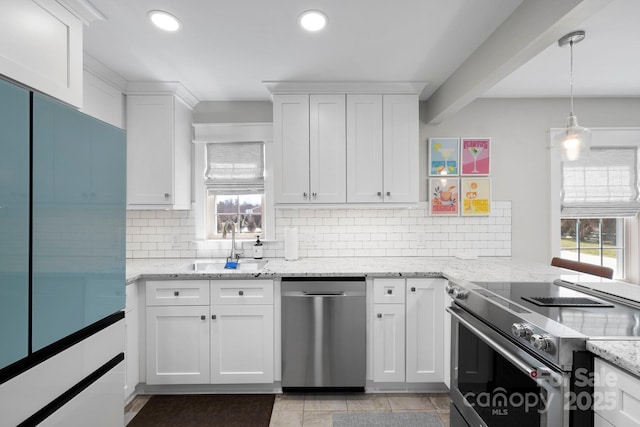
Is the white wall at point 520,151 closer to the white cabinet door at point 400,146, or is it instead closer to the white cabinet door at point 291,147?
the white cabinet door at point 400,146

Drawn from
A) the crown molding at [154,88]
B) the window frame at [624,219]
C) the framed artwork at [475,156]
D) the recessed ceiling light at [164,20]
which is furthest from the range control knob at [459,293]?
the crown molding at [154,88]

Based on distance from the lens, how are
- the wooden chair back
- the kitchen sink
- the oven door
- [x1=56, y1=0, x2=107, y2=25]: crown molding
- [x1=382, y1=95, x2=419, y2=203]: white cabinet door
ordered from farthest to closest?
the kitchen sink
[x1=382, y1=95, x2=419, y2=203]: white cabinet door
the wooden chair back
[x1=56, y1=0, x2=107, y2=25]: crown molding
the oven door

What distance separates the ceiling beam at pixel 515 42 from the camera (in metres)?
1.43

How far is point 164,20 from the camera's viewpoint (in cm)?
183

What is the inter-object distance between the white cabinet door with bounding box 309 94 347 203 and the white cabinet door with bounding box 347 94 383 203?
0.06 meters

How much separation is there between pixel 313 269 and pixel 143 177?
159 centimetres

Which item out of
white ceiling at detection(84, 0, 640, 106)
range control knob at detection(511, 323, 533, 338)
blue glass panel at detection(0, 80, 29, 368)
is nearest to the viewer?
blue glass panel at detection(0, 80, 29, 368)

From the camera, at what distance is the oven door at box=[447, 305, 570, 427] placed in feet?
3.88

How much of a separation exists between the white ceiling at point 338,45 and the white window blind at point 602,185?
60cm

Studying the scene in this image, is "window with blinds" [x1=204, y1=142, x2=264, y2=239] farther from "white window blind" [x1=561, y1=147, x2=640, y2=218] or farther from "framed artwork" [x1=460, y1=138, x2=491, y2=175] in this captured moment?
"white window blind" [x1=561, y1=147, x2=640, y2=218]

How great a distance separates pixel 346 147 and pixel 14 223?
7.31 ft

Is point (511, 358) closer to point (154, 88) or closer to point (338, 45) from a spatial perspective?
point (338, 45)

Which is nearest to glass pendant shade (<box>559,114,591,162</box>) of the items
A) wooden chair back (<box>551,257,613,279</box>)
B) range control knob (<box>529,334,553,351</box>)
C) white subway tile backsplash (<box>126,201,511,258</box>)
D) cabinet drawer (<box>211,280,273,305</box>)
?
wooden chair back (<box>551,257,613,279</box>)

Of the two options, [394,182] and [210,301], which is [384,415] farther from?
[394,182]
